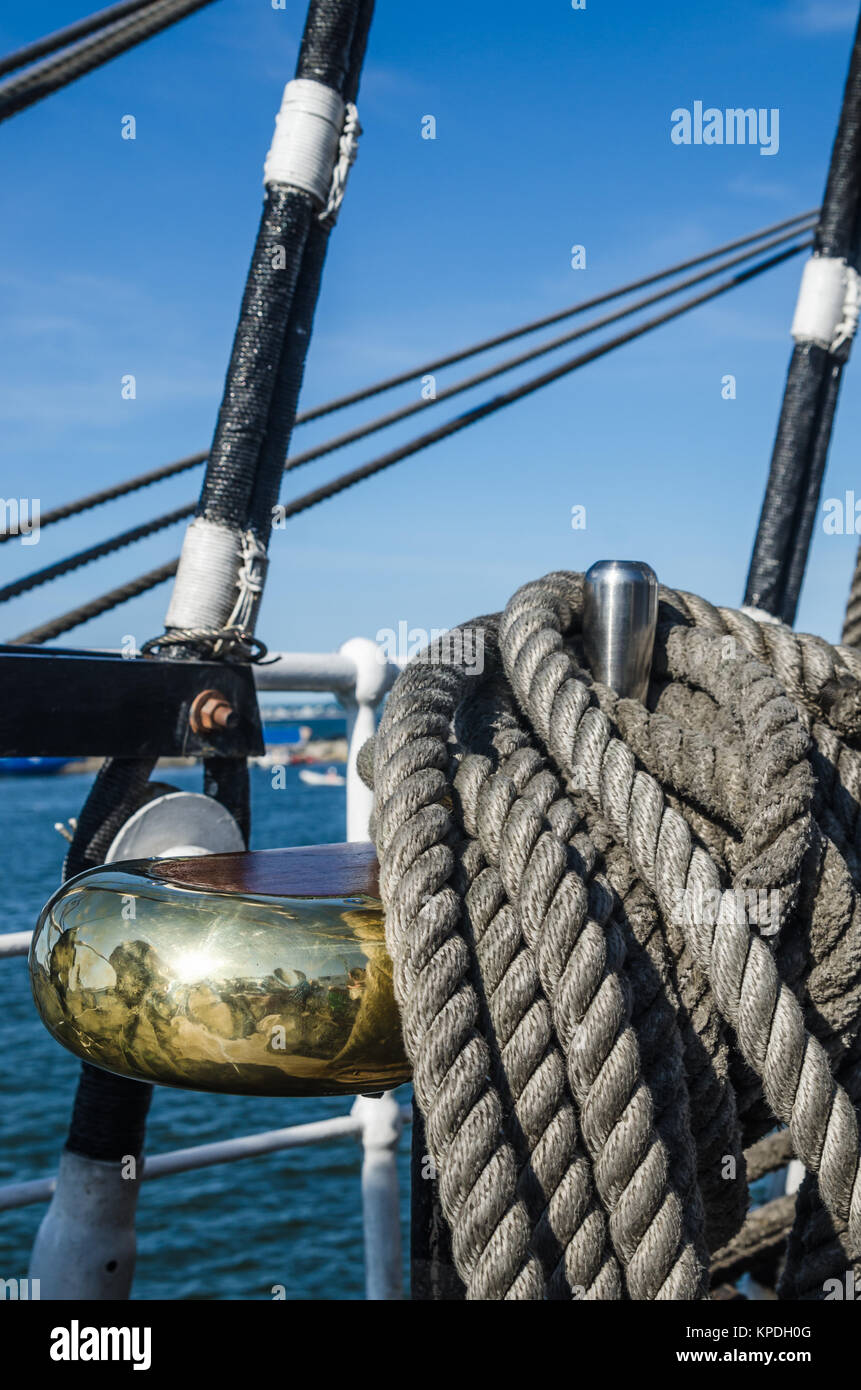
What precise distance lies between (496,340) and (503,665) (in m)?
2.40

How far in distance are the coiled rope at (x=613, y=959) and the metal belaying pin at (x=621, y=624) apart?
33mm

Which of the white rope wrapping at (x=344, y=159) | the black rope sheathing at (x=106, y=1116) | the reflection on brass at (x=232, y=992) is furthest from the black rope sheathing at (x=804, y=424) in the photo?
the reflection on brass at (x=232, y=992)

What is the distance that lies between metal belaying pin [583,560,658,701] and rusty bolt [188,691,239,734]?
3.22ft

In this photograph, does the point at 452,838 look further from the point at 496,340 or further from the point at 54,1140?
the point at 54,1140

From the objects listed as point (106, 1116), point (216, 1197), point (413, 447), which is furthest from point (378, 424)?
point (216, 1197)

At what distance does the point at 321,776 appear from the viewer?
65.8 metres

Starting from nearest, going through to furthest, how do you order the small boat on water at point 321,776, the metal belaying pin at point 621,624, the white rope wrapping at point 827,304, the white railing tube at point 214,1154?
the metal belaying pin at point 621,624
the white railing tube at point 214,1154
the white rope wrapping at point 827,304
the small boat on water at point 321,776

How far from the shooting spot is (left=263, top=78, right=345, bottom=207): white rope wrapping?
2.06 metres

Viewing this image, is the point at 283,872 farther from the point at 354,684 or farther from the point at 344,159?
the point at 344,159

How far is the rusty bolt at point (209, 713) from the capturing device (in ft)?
6.14

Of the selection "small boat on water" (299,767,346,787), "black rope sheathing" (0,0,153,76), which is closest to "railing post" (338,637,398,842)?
"black rope sheathing" (0,0,153,76)

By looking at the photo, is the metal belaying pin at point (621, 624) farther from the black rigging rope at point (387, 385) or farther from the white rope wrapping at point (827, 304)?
the white rope wrapping at point (827, 304)

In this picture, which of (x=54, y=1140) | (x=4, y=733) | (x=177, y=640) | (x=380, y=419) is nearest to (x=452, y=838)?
(x=4, y=733)

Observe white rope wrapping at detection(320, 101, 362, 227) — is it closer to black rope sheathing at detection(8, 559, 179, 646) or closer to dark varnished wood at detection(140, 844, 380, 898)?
black rope sheathing at detection(8, 559, 179, 646)
